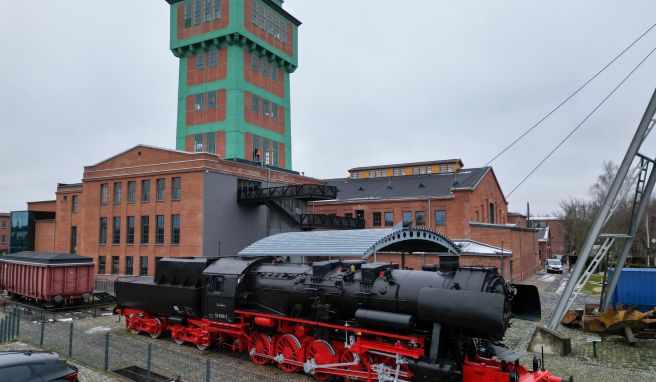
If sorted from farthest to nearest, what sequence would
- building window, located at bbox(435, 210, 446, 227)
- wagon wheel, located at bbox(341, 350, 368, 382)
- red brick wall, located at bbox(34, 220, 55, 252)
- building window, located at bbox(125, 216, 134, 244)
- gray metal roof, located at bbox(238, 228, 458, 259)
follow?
red brick wall, located at bbox(34, 220, 55, 252) → building window, located at bbox(435, 210, 446, 227) → building window, located at bbox(125, 216, 134, 244) → gray metal roof, located at bbox(238, 228, 458, 259) → wagon wheel, located at bbox(341, 350, 368, 382)

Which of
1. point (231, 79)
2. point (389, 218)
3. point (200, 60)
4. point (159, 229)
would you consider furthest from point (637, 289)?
point (200, 60)

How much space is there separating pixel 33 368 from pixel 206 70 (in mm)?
39985

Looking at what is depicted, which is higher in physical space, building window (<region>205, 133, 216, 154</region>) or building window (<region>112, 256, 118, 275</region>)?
building window (<region>205, 133, 216, 154</region>)

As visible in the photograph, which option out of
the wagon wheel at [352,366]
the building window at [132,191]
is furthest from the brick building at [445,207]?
the wagon wheel at [352,366]

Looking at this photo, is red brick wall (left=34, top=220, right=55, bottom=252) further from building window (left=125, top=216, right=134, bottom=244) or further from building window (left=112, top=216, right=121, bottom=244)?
building window (left=125, top=216, right=134, bottom=244)

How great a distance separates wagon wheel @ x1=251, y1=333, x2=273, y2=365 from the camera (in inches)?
544

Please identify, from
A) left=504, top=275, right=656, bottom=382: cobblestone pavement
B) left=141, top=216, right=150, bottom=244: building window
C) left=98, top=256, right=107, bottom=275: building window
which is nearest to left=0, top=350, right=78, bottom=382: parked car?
left=504, top=275, right=656, bottom=382: cobblestone pavement

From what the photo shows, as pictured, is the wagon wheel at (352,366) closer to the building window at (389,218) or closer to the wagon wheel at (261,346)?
the wagon wheel at (261,346)

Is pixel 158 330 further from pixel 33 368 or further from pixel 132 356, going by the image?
pixel 33 368

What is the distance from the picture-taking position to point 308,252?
17109 mm

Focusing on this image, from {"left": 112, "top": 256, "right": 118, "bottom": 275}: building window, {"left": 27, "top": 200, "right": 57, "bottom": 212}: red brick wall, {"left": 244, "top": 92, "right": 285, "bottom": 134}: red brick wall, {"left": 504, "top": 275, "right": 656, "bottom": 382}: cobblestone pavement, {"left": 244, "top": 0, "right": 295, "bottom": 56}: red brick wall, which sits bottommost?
{"left": 504, "top": 275, "right": 656, "bottom": 382}: cobblestone pavement

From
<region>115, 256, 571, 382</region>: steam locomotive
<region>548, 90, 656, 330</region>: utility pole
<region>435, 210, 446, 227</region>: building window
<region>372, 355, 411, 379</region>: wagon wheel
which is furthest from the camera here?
<region>435, 210, 446, 227</region>: building window

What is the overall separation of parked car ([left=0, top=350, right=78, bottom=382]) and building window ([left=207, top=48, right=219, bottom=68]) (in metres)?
39.0

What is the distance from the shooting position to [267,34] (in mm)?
47250
